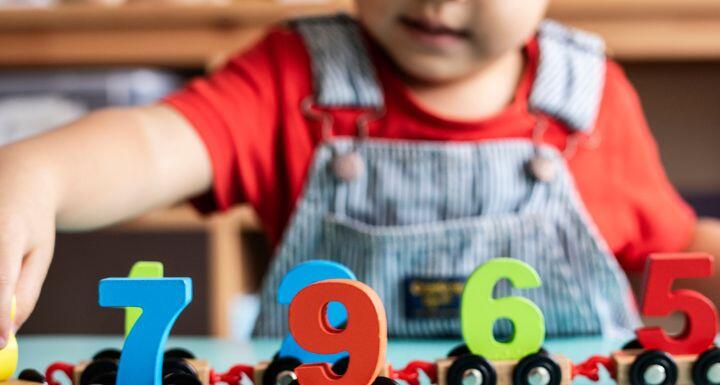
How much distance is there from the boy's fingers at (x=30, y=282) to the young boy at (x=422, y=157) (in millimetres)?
233

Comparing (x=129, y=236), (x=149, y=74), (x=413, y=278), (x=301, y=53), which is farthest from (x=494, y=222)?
(x=129, y=236)

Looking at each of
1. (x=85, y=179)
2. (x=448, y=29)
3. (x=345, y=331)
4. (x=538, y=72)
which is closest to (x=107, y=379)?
(x=345, y=331)

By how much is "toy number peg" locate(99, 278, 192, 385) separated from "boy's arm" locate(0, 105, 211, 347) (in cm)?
5

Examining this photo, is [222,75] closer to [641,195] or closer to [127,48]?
[641,195]

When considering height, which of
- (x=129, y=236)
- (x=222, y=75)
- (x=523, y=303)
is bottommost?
(x=129, y=236)

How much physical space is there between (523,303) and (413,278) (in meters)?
0.32

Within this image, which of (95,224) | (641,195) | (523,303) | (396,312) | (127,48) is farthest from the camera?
(127,48)

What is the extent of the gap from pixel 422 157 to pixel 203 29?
0.88 metres

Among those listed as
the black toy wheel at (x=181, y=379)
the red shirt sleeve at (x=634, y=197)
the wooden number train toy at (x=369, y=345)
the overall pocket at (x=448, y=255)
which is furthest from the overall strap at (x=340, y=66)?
the black toy wheel at (x=181, y=379)

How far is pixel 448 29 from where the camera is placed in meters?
0.75

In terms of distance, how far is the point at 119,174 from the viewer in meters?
0.69

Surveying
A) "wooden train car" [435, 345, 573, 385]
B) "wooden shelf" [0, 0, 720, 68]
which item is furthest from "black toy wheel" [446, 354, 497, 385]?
"wooden shelf" [0, 0, 720, 68]

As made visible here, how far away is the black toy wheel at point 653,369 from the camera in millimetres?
471

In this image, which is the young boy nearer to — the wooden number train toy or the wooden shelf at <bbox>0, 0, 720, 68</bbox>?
the wooden number train toy
